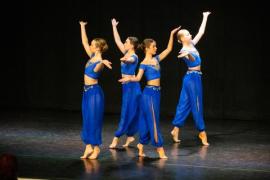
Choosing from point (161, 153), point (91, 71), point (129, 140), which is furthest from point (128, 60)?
point (129, 140)

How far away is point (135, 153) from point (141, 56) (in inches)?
115

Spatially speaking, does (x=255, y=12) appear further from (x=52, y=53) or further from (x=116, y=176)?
(x=116, y=176)

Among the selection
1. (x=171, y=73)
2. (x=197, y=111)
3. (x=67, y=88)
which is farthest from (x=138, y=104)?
(x=67, y=88)

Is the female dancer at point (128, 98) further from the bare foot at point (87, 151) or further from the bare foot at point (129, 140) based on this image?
the bare foot at point (87, 151)

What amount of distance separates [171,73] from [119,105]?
1003 mm

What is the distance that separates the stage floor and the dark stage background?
477 mm

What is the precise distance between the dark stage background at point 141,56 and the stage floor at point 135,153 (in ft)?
1.56

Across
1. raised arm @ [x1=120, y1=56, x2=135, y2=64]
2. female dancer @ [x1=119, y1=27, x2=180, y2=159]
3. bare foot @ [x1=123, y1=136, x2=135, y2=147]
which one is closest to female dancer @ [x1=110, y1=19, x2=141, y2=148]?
bare foot @ [x1=123, y1=136, x2=135, y2=147]

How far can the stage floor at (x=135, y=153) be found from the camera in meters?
5.53

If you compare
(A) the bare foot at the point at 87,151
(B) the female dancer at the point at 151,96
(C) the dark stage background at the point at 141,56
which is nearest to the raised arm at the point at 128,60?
(B) the female dancer at the point at 151,96

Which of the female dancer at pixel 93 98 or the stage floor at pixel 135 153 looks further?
the female dancer at pixel 93 98

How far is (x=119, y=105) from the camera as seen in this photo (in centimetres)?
952

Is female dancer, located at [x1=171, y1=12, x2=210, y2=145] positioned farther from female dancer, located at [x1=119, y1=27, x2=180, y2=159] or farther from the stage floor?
female dancer, located at [x1=119, y1=27, x2=180, y2=159]

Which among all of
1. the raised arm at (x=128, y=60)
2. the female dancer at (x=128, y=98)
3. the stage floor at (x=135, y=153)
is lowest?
the stage floor at (x=135, y=153)
